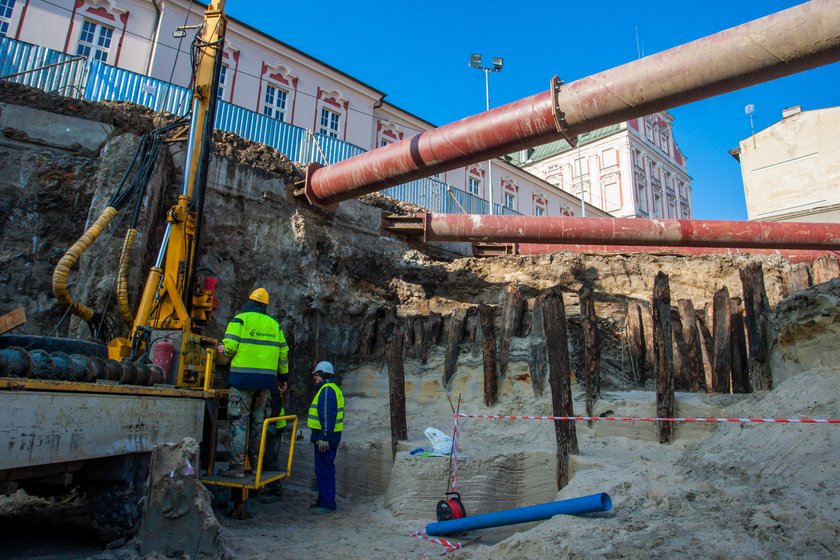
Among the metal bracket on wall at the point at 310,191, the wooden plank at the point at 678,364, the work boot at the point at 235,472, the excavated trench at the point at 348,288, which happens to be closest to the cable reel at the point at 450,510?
the excavated trench at the point at 348,288

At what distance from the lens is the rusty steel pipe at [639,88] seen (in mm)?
4758

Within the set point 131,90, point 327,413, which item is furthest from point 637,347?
point 131,90

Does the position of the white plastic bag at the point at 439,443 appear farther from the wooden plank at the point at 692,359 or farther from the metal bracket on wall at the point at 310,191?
the metal bracket on wall at the point at 310,191

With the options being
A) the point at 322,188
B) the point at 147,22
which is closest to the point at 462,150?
the point at 322,188

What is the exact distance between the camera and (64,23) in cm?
1986

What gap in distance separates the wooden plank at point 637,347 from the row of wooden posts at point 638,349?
0.05 feet

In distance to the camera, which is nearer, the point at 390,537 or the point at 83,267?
the point at 390,537

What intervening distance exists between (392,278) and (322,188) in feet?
11.7

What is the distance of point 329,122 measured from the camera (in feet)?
85.7

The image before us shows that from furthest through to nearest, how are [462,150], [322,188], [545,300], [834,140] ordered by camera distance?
[834,140] < [322,188] < [462,150] < [545,300]

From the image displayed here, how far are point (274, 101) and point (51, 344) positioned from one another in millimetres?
21402

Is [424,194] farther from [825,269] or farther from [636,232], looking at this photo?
[825,269]

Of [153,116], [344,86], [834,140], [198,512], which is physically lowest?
[198,512]

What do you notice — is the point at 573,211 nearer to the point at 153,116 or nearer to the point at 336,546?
the point at 153,116
